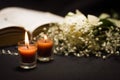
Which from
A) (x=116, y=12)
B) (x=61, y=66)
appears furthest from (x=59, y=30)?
(x=116, y=12)

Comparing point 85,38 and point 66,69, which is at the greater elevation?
point 85,38

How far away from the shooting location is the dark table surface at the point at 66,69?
1137mm

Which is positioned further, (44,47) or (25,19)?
(25,19)

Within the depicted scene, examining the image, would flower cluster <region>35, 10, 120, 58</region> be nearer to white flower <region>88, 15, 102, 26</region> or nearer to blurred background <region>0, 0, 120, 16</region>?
white flower <region>88, 15, 102, 26</region>

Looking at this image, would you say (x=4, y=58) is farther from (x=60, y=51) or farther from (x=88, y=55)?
(x=88, y=55)

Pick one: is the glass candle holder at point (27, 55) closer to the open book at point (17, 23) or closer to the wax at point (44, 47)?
the wax at point (44, 47)

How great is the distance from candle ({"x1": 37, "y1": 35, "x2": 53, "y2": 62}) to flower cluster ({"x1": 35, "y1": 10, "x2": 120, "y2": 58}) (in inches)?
3.3

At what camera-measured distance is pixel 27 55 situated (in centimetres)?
117

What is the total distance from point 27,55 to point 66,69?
0.53ft
